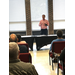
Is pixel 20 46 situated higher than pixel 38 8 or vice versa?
pixel 38 8

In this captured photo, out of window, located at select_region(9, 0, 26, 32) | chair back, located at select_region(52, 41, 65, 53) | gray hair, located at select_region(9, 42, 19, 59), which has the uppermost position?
window, located at select_region(9, 0, 26, 32)

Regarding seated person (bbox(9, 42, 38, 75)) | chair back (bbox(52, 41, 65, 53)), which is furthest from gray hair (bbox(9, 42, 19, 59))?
chair back (bbox(52, 41, 65, 53))

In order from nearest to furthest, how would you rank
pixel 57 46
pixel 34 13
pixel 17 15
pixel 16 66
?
pixel 16 66
pixel 57 46
pixel 17 15
pixel 34 13

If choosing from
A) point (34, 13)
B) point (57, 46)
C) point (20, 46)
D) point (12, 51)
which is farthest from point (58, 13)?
point (12, 51)

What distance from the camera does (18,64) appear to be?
4.17ft

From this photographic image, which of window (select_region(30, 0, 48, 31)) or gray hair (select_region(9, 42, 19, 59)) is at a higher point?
window (select_region(30, 0, 48, 31))

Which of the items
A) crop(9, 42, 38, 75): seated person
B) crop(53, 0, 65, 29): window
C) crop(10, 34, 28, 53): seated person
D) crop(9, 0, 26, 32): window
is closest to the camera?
crop(9, 42, 38, 75): seated person

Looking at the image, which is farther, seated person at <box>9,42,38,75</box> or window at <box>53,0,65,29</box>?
window at <box>53,0,65,29</box>

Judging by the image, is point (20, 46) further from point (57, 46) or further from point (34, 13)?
point (34, 13)

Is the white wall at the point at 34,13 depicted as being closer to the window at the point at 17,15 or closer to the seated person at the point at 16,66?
the window at the point at 17,15

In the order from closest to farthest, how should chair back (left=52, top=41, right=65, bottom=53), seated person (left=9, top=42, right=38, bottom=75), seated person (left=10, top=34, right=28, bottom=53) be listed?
seated person (left=9, top=42, right=38, bottom=75) < seated person (left=10, top=34, right=28, bottom=53) < chair back (left=52, top=41, right=65, bottom=53)

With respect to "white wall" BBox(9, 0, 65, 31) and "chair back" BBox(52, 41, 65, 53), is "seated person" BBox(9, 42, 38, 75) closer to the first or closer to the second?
"chair back" BBox(52, 41, 65, 53)
